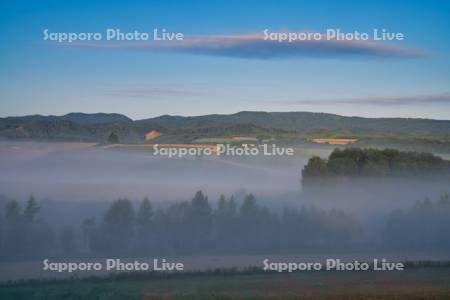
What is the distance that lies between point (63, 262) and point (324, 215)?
248 centimetres

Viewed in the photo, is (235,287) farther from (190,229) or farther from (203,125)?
(203,125)

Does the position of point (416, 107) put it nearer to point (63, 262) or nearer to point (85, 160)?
point (85, 160)

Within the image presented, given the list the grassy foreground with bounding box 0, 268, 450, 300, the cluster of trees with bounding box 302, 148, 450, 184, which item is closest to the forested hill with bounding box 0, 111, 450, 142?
the cluster of trees with bounding box 302, 148, 450, 184

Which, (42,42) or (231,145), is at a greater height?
(42,42)

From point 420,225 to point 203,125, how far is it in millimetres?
2279

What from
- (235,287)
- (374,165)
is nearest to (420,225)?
(374,165)

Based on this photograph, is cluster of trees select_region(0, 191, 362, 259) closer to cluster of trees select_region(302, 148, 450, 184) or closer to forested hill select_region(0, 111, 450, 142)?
cluster of trees select_region(302, 148, 450, 184)

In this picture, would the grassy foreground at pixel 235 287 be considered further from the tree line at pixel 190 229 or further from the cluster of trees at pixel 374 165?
the cluster of trees at pixel 374 165

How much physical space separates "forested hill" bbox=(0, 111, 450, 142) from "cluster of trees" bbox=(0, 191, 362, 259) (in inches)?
25.6

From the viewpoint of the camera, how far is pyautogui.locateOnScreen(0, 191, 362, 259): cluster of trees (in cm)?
674

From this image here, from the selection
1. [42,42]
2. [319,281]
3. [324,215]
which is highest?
[42,42]

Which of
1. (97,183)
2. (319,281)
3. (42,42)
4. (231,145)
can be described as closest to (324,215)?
(319,281)

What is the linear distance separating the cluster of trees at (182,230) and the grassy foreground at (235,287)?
25 cm

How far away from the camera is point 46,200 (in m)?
6.73
